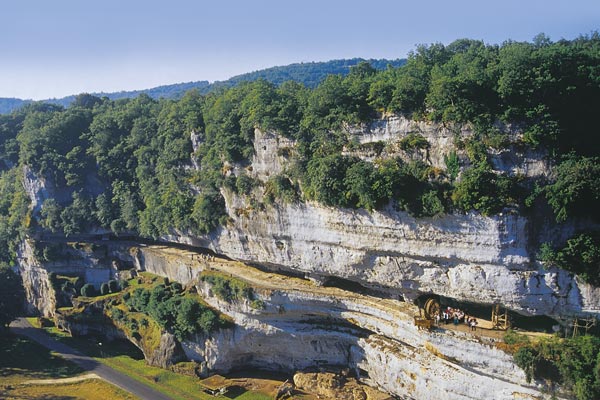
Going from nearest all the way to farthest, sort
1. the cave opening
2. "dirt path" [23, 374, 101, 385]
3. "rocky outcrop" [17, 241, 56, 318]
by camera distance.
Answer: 1. the cave opening
2. "dirt path" [23, 374, 101, 385]
3. "rocky outcrop" [17, 241, 56, 318]

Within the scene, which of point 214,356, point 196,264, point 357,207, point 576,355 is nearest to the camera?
point 576,355


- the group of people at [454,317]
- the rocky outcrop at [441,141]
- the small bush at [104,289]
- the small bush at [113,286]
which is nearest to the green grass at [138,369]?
the small bush at [104,289]

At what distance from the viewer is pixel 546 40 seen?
36.8m

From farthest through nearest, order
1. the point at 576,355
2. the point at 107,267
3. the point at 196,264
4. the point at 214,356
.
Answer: the point at 107,267, the point at 196,264, the point at 214,356, the point at 576,355

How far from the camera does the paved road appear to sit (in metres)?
41.8

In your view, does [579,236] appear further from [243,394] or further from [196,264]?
Answer: [196,264]

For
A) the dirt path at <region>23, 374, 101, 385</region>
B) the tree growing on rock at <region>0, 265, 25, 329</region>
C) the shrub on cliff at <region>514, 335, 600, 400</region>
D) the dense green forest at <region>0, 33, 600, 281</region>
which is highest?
the dense green forest at <region>0, 33, 600, 281</region>

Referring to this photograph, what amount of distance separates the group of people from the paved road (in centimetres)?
2095

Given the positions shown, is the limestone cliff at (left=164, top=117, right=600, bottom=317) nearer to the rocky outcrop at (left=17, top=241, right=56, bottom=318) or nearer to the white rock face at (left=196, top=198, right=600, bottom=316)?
the white rock face at (left=196, top=198, right=600, bottom=316)

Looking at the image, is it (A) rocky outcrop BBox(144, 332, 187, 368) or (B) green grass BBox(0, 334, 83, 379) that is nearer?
(A) rocky outcrop BBox(144, 332, 187, 368)

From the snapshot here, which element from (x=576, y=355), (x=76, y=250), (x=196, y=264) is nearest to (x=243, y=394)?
(x=196, y=264)

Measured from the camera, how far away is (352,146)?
121 ft

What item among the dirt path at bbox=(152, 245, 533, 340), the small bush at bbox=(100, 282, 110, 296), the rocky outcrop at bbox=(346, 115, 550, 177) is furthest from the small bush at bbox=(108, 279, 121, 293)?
the rocky outcrop at bbox=(346, 115, 550, 177)

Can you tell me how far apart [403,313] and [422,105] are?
1349 cm
